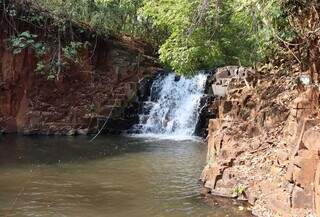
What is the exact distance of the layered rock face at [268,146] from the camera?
766cm

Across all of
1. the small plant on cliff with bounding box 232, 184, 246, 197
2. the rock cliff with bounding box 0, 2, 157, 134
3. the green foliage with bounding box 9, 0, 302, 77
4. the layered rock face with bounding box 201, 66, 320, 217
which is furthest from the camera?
the rock cliff with bounding box 0, 2, 157, 134

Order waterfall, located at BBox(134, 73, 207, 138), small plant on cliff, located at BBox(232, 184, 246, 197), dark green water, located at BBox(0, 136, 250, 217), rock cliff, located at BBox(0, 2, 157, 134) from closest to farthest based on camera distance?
dark green water, located at BBox(0, 136, 250, 217), small plant on cliff, located at BBox(232, 184, 246, 197), waterfall, located at BBox(134, 73, 207, 138), rock cliff, located at BBox(0, 2, 157, 134)

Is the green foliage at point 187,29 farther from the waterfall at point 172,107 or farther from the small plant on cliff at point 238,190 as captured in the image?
the small plant on cliff at point 238,190

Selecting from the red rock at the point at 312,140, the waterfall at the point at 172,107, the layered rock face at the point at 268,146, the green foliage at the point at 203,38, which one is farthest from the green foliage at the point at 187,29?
the red rock at the point at 312,140

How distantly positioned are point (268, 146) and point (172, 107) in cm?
1064

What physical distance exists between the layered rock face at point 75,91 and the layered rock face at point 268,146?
886cm

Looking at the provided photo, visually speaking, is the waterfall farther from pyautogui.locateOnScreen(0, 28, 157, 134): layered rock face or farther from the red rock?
the red rock

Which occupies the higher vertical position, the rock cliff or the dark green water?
the rock cliff

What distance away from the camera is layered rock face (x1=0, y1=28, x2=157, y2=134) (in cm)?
1991

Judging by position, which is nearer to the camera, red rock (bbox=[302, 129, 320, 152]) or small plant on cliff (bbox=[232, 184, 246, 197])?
red rock (bbox=[302, 129, 320, 152])

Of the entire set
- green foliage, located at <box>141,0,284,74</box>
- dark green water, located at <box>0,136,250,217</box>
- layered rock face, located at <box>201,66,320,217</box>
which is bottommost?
dark green water, located at <box>0,136,250,217</box>

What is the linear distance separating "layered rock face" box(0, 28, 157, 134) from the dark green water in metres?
2.76

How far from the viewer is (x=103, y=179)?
37.6 ft

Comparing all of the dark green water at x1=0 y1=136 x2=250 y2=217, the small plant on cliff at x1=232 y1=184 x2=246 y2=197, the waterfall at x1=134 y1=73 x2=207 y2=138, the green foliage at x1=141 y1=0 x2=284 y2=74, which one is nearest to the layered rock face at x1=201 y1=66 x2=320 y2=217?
the small plant on cliff at x1=232 y1=184 x2=246 y2=197
